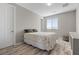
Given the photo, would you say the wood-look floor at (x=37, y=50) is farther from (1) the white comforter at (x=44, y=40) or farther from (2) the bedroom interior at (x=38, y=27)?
(1) the white comforter at (x=44, y=40)

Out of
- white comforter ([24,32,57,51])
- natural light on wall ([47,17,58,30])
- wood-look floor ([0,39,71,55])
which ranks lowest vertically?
wood-look floor ([0,39,71,55])

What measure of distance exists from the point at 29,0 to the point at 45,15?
1.48m

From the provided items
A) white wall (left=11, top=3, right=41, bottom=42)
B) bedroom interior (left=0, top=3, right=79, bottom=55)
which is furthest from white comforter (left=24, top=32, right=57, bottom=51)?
white wall (left=11, top=3, right=41, bottom=42)

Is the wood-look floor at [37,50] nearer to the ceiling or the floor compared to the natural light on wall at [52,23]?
nearer to the floor

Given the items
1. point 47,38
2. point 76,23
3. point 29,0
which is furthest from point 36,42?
point 29,0

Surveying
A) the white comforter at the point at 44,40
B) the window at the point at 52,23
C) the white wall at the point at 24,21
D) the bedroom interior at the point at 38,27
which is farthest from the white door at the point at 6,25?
the window at the point at 52,23

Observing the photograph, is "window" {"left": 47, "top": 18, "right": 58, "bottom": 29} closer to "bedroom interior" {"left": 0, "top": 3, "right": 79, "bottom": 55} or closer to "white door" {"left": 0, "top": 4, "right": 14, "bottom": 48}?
"bedroom interior" {"left": 0, "top": 3, "right": 79, "bottom": 55}

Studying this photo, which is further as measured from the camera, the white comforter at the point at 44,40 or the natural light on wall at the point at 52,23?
the white comforter at the point at 44,40

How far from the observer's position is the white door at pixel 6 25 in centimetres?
229

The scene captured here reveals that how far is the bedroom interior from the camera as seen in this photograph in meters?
1.91

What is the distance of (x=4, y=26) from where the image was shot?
2377mm

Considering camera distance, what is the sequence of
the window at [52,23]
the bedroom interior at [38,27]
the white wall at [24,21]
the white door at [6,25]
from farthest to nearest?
the white door at [6,25] → the white wall at [24,21] → the window at [52,23] → the bedroom interior at [38,27]

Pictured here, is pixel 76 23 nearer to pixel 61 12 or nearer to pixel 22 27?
pixel 61 12

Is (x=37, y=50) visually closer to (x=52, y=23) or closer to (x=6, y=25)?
(x=52, y=23)
